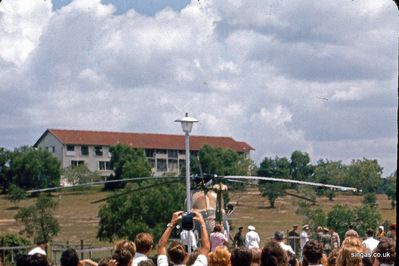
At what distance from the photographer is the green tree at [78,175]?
143125mm

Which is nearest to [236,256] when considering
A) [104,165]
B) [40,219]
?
[40,219]

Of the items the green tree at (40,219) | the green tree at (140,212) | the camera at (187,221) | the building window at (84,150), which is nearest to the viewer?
the camera at (187,221)

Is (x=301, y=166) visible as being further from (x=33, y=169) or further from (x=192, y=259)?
(x=192, y=259)

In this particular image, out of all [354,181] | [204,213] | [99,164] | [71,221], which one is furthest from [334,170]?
[204,213]

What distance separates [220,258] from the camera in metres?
8.37

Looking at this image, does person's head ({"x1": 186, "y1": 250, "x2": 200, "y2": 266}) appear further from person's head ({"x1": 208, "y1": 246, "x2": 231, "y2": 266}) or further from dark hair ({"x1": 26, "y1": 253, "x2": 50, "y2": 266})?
dark hair ({"x1": 26, "y1": 253, "x2": 50, "y2": 266})

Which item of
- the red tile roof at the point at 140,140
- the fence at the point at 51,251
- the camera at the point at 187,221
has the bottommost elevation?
the fence at the point at 51,251

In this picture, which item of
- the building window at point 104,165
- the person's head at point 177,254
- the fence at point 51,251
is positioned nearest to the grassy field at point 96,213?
the building window at point 104,165

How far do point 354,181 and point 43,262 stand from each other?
113041 mm

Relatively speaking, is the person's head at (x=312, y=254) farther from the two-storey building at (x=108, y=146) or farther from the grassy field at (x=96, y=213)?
the two-storey building at (x=108, y=146)

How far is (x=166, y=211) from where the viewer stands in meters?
95.0

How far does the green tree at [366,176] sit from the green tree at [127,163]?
28.8m

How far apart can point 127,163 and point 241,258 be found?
13477 centimetres

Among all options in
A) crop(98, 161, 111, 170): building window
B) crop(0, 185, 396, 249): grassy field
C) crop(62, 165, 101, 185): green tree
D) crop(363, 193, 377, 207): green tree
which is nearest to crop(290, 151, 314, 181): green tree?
crop(0, 185, 396, 249): grassy field
